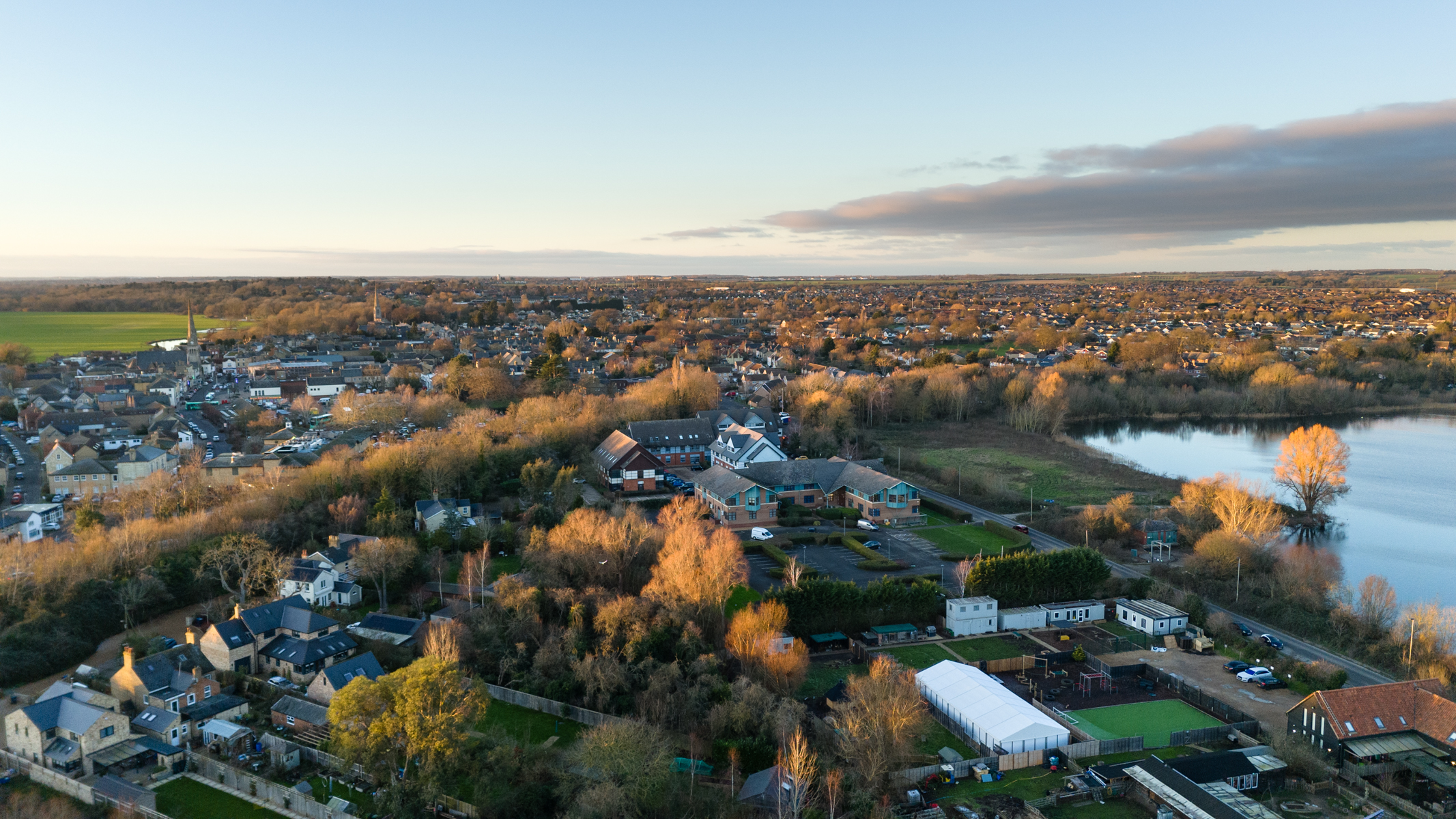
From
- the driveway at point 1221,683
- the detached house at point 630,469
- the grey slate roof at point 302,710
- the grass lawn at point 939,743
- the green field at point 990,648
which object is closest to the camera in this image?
the grass lawn at point 939,743

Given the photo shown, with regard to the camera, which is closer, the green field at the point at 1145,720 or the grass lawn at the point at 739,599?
the green field at the point at 1145,720

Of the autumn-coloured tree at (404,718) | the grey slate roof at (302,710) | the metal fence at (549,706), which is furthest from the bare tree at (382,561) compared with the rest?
the autumn-coloured tree at (404,718)

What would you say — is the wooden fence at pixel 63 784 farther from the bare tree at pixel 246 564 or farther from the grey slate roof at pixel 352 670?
the bare tree at pixel 246 564

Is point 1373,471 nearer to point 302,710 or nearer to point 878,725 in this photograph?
point 878,725

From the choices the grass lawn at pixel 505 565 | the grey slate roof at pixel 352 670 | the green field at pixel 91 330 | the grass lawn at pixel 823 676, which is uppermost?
the green field at pixel 91 330

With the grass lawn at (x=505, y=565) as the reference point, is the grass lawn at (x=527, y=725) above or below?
below
